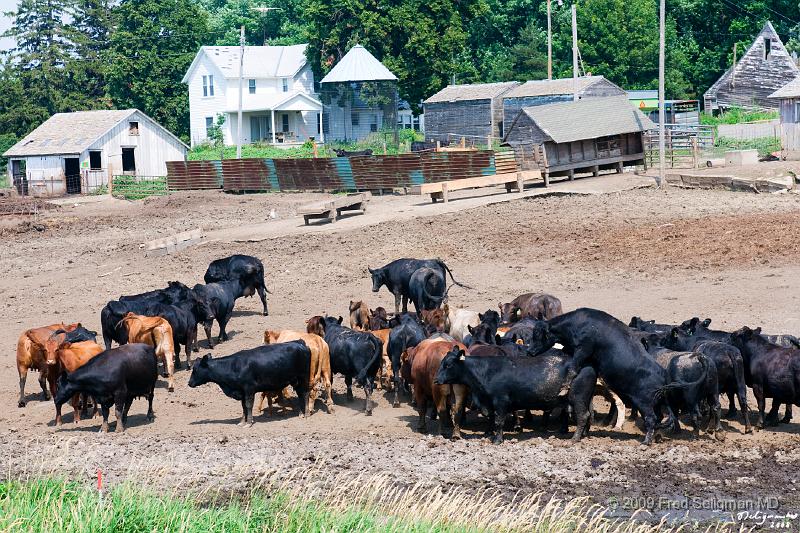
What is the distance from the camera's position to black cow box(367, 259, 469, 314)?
20812 mm

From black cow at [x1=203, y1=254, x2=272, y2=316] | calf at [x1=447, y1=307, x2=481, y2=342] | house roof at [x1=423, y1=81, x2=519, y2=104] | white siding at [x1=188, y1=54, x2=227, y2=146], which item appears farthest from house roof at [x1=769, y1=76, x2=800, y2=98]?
white siding at [x1=188, y1=54, x2=227, y2=146]

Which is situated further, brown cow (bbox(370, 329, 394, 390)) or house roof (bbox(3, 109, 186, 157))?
house roof (bbox(3, 109, 186, 157))

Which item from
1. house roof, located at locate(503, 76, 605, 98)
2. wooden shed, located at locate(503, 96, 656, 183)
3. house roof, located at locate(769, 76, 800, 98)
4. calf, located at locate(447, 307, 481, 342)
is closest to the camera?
calf, located at locate(447, 307, 481, 342)

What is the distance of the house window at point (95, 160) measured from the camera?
187 ft

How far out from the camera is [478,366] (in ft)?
43.6

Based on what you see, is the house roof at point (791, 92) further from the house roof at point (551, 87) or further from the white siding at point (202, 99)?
the white siding at point (202, 99)

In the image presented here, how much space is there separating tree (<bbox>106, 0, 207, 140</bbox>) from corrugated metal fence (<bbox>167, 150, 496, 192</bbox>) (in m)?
25.9

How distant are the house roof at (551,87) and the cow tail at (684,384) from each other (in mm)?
44676

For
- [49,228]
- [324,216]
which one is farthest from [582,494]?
[49,228]

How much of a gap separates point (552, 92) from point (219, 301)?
133 ft

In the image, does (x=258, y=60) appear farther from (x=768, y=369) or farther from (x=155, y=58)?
(x=768, y=369)

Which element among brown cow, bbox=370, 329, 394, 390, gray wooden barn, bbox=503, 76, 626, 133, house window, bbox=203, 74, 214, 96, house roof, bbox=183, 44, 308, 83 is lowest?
brown cow, bbox=370, 329, 394, 390

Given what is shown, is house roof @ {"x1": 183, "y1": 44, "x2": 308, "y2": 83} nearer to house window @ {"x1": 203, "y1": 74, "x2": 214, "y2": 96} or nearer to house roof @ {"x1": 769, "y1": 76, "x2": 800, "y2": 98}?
house window @ {"x1": 203, "y1": 74, "x2": 214, "y2": 96}

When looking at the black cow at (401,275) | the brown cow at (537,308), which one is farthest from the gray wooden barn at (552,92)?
the brown cow at (537,308)
